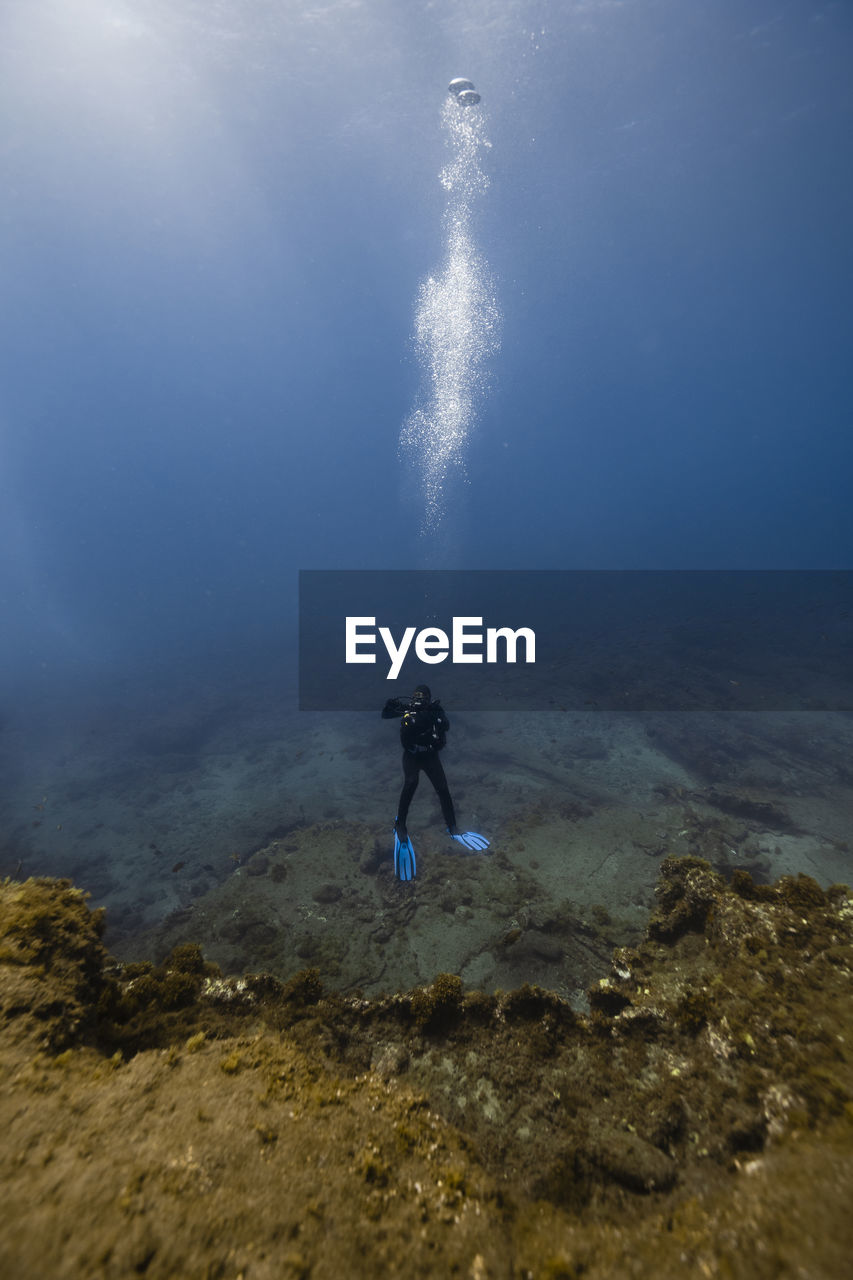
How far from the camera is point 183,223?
83.0 m

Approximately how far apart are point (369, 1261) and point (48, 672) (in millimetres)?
52496

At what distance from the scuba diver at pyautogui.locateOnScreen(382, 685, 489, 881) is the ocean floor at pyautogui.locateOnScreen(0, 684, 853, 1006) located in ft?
1.26

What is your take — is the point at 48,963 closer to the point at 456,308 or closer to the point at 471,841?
the point at 471,841

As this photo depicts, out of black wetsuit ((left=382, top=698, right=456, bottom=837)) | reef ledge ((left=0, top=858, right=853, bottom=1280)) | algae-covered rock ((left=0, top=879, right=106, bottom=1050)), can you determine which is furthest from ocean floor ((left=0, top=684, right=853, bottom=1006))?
algae-covered rock ((left=0, top=879, right=106, bottom=1050))

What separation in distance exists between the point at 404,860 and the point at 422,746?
1.93 metres

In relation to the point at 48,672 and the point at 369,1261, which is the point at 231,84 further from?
the point at 369,1261

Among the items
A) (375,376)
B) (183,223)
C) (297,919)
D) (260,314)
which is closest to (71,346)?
(260,314)

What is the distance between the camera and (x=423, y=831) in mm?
9961

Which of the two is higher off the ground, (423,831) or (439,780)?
(439,780)

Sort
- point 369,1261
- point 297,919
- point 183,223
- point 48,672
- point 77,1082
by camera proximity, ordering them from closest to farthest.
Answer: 1. point 369,1261
2. point 77,1082
3. point 297,919
4. point 48,672
5. point 183,223

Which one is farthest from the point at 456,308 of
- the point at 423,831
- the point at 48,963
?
the point at 48,963

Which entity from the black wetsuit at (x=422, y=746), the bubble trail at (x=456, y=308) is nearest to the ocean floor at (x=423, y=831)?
the black wetsuit at (x=422, y=746)

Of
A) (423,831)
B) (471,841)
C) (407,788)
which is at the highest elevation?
(407,788)

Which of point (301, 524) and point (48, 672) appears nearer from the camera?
point (48, 672)
